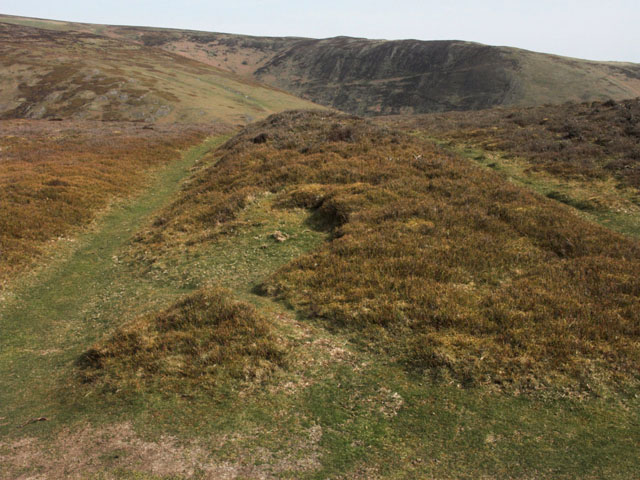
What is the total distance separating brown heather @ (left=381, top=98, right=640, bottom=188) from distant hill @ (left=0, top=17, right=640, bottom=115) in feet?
246

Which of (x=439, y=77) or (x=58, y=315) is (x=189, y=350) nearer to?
(x=58, y=315)

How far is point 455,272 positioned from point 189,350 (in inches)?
307

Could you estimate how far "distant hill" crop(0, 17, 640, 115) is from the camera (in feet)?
363

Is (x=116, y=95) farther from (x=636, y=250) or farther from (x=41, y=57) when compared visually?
(x=636, y=250)

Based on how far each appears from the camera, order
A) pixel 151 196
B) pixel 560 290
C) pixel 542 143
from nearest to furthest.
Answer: pixel 560 290 → pixel 151 196 → pixel 542 143

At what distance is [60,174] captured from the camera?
27.3 metres

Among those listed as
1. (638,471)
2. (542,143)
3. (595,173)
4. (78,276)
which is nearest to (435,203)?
(638,471)

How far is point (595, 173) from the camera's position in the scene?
2278cm

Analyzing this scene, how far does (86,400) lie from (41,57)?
12519cm

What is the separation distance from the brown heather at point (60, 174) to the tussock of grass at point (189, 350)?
9076 millimetres

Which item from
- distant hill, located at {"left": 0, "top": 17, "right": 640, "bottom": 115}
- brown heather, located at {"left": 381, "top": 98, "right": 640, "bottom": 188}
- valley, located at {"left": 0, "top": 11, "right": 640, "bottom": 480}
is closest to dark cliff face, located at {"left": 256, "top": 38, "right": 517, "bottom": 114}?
distant hill, located at {"left": 0, "top": 17, "right": 640, "bottom": 115}

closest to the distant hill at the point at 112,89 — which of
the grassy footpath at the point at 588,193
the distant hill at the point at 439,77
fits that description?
the distant hill at the point at 439,77

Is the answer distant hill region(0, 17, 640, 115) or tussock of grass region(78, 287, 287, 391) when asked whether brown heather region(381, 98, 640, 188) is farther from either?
distant hill region(0, 17, 640, 115)

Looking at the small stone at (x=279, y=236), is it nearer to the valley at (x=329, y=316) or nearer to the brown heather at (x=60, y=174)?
the valley at (x=329, y=316)
